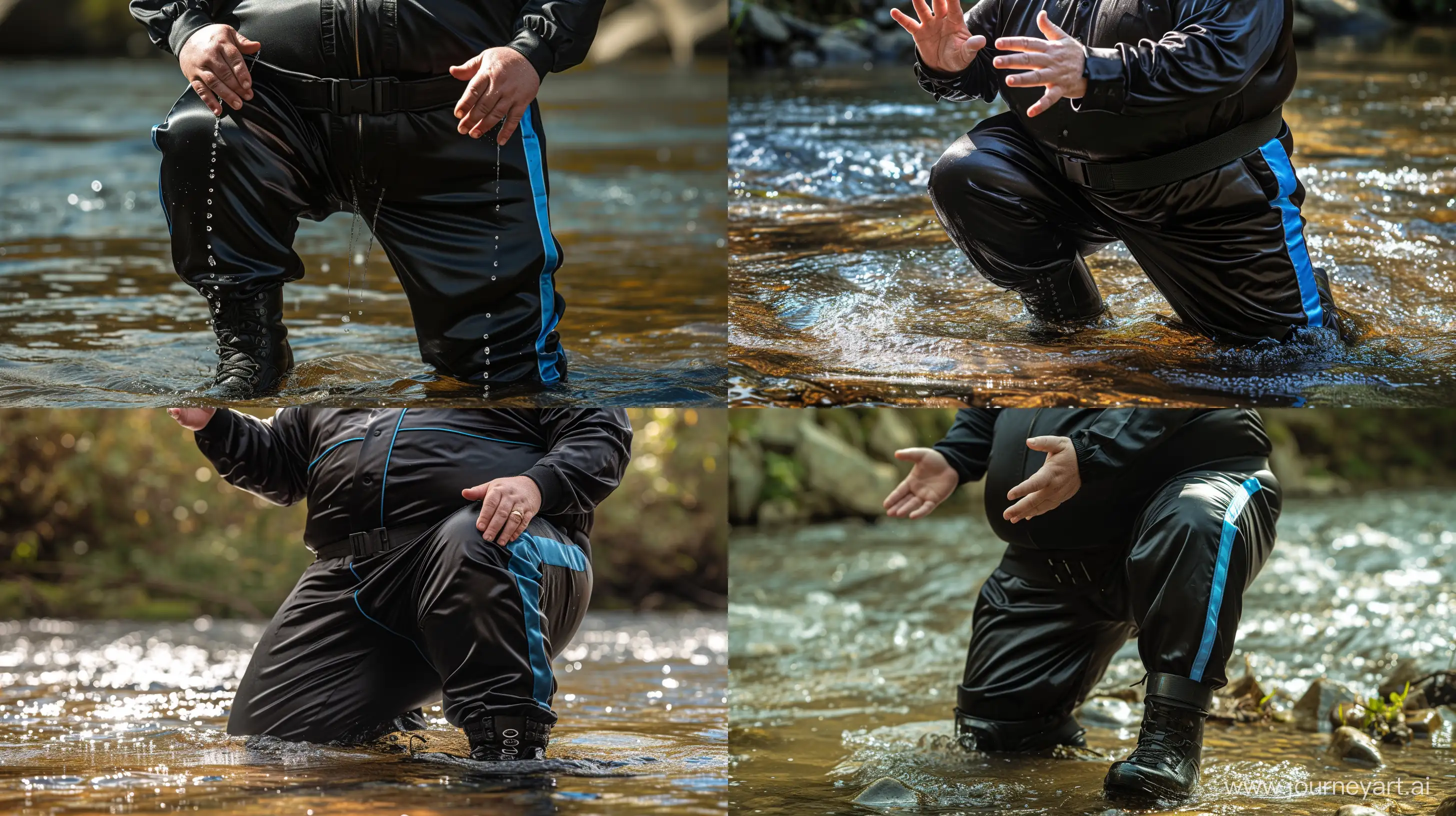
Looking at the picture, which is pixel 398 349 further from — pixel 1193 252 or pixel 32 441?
pixel 32 441

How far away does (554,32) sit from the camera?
120 inches

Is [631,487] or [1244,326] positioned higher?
[1244,326]

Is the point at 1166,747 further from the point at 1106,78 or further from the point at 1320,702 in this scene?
the point at 1106,78

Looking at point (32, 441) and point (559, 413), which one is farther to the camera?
point (32, 441)

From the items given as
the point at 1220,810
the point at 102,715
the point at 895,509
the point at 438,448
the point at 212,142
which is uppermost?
the point at 212,142

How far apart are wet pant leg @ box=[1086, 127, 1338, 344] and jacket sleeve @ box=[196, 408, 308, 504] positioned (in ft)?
6.63

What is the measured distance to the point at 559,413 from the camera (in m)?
3.00

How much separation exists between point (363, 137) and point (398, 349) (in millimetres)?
1034

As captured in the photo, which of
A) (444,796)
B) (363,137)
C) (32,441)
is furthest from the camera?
(32,441)

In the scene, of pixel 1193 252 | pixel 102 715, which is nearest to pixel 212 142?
pixel 102 715

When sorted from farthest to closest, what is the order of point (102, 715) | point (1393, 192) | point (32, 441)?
point (32, 441), point (1393, 192), point (102, 715)

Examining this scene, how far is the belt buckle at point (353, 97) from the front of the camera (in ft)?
9.96

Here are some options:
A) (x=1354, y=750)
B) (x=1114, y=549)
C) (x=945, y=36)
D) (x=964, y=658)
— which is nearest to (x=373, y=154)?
(x=945, y=36)

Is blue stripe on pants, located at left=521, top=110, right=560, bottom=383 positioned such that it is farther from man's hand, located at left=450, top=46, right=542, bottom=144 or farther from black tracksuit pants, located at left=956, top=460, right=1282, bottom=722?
black tracksuit pants, located at left=956, top=460, right=1282, bottom=722
